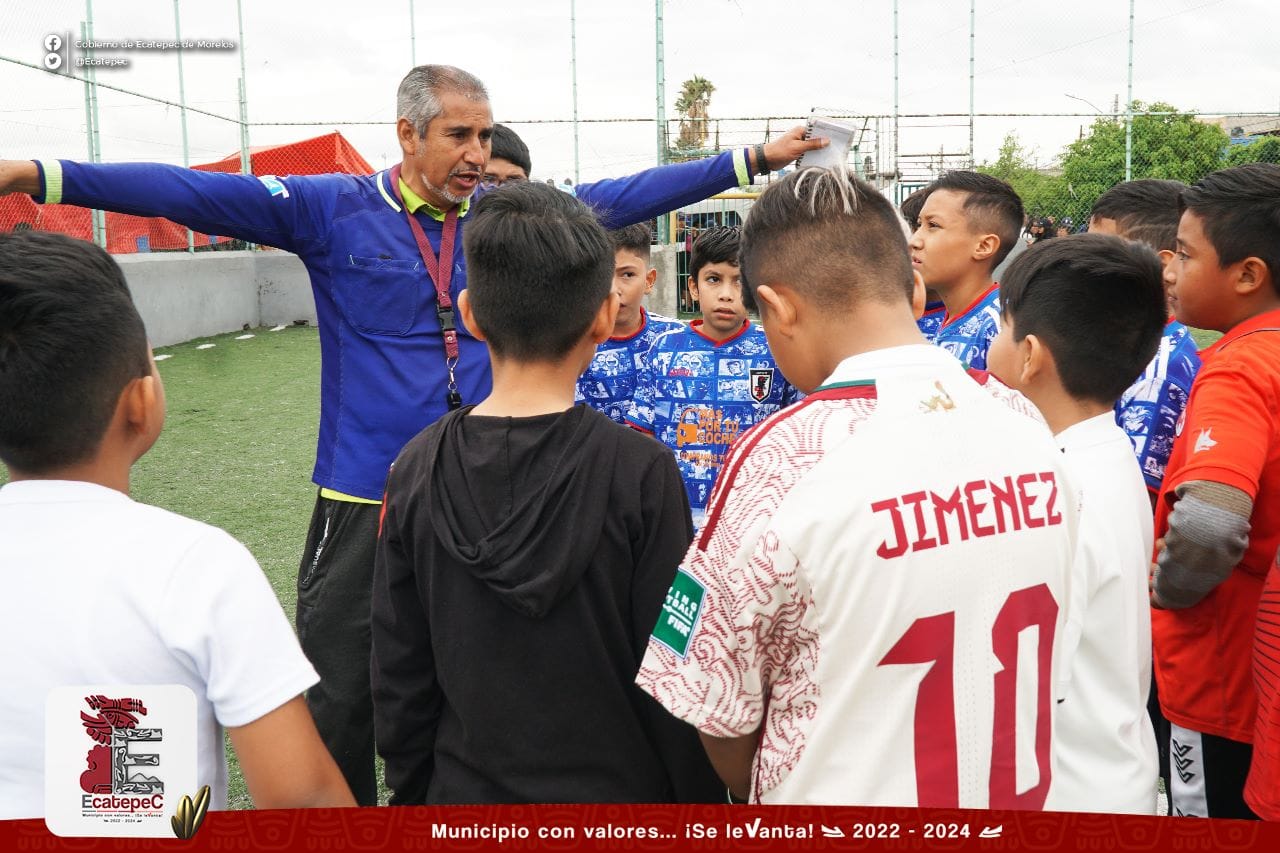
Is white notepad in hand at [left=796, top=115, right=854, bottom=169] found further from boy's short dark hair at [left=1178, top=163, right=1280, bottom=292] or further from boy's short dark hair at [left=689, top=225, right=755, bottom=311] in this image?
boy's short dark hair at [left=1178, top=163, right=1280, bottom=292]

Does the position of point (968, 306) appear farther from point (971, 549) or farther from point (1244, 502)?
point (971, 549)

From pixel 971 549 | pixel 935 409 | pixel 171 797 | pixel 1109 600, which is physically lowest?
pixel 171 797

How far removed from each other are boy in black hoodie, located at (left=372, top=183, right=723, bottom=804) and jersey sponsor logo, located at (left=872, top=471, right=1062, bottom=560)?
0.47 m

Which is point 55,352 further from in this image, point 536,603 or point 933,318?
point 933,318

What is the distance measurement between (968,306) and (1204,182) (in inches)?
37.9

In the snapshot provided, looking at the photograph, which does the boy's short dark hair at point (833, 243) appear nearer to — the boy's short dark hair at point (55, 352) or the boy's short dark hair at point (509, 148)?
the boy's short dark hair at point (55, 352)

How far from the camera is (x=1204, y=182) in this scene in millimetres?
2453

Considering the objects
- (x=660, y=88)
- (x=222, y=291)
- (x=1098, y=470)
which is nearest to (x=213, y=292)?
(x=222, y=291)

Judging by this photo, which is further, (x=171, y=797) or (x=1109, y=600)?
(x=1109, y=600)

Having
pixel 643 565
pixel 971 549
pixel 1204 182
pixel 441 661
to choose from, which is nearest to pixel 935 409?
pixel 971 549

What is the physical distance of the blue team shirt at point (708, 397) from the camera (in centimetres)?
333

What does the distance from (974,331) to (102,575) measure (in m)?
2.69

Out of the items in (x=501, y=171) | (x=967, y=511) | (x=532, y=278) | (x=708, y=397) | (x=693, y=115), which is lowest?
(x=708, y=397)

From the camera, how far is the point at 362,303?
8.98 ft
